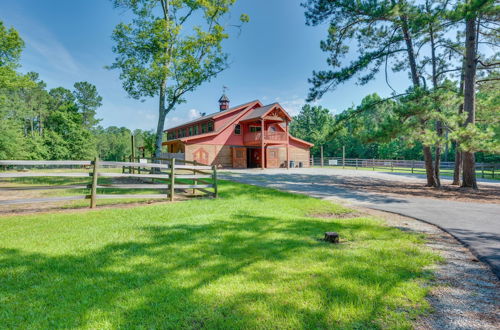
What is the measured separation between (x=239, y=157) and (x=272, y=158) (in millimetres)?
4383

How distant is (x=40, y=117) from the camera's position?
168ft

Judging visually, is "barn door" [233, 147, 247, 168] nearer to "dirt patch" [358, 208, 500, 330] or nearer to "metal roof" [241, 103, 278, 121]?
"metal roof" [241, 103, 278, 121]

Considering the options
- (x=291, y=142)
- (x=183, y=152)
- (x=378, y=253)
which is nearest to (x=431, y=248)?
(x=378, y=253)

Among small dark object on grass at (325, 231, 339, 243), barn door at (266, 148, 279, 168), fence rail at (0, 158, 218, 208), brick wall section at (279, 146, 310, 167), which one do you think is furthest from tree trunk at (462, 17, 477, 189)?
brick wall section at (279, 146, 310, 167)

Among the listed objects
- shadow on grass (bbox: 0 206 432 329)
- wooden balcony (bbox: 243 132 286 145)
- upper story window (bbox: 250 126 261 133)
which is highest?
upper story window (bbox: 250 126 261 133)

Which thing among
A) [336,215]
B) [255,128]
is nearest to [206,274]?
[336,215]

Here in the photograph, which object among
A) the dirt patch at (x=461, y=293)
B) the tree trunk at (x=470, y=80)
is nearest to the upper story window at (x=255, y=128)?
the tree trunk at (x=470, y=80)

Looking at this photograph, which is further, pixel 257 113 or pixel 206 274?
pixel 257 113

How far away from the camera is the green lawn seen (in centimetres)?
241

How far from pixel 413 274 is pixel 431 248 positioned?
4.86 feet

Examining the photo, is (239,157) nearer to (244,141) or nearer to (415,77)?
(244,141)

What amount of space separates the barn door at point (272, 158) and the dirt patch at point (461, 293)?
26.6m

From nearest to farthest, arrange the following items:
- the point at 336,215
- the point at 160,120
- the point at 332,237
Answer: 1. the point at 332,237
2. the point at 336,215
3. the point at 160,120

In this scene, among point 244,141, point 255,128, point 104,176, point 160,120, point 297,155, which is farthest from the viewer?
point 297,155
